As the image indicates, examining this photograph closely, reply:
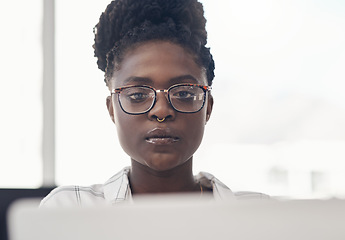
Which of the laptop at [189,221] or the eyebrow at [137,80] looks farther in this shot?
the eyebrow at [137,80]

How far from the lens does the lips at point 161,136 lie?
844 millimetres

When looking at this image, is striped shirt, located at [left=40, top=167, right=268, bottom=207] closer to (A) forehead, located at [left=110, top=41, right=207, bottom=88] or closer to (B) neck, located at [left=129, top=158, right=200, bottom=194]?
(B) neck, located at [left=129, top=158, right=200, bottom=194]

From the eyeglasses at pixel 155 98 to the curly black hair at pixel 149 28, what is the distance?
0.10m

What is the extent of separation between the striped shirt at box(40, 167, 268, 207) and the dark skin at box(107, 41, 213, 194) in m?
0.04

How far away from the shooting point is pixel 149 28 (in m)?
0.94

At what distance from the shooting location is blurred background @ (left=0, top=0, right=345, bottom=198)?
249 centimetres

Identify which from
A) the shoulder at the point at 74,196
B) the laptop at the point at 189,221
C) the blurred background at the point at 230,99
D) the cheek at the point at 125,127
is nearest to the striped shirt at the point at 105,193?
the shoulder at the point at 74,196

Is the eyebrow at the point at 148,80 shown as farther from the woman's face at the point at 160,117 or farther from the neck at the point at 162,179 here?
the neck at the point at 162,179

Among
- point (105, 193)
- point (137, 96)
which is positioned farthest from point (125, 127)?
point (105, 193)

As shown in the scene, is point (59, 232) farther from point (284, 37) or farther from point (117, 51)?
point (284, 37)

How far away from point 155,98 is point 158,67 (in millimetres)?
74

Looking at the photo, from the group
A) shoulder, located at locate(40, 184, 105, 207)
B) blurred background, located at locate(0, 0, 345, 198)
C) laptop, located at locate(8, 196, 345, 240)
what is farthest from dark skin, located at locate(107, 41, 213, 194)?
blurred background, located at locate(0, 0, 345, 198)

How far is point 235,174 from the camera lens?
2.91 meters

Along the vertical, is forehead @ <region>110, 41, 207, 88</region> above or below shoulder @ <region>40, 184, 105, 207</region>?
above
